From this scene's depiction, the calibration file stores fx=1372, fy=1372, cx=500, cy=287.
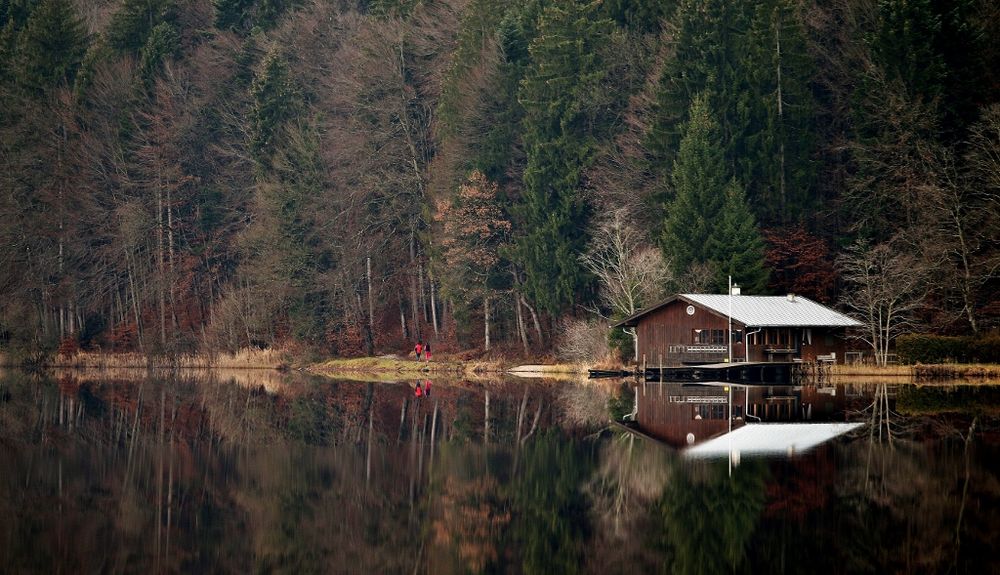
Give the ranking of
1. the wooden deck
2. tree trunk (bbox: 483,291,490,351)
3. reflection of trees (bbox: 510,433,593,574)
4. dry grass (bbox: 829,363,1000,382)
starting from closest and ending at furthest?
reflection of trees (bbox: 510,433,593,574) < dry grass (bbox: 829,363,1000,382) < the wooden deck < tree trunk (bbox: 483,291,490,351)

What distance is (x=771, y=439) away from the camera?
3275 cm

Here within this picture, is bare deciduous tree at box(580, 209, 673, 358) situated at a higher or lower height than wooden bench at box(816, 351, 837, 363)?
higher

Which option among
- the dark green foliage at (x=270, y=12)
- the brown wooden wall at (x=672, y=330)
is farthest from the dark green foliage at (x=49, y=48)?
the brown wooden wall at (x=672, y=330)

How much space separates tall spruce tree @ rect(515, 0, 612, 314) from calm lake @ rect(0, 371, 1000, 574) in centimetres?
2425

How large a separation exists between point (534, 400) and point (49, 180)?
49430 millimetres

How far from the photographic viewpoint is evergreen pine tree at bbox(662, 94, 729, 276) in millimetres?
64188

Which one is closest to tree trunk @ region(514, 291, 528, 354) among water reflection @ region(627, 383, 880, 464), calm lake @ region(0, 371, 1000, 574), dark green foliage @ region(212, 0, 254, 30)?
water reflection @ region(627, 383, 880, 464)

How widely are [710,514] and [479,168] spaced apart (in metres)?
51.3

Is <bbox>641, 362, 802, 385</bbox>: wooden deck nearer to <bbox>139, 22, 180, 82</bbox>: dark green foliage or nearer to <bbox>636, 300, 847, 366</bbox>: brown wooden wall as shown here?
<bbox>636, 300, 847, 366</bbox>: brown wooden wall

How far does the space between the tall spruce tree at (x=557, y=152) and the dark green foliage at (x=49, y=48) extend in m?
35.8

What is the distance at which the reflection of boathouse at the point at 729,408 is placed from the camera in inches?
1383

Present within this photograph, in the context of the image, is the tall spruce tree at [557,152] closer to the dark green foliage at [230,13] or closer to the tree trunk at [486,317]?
the tree trunk at [486,317]

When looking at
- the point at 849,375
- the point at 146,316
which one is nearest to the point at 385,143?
the point at 146,316

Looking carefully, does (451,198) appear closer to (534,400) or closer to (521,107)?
(521,107)
